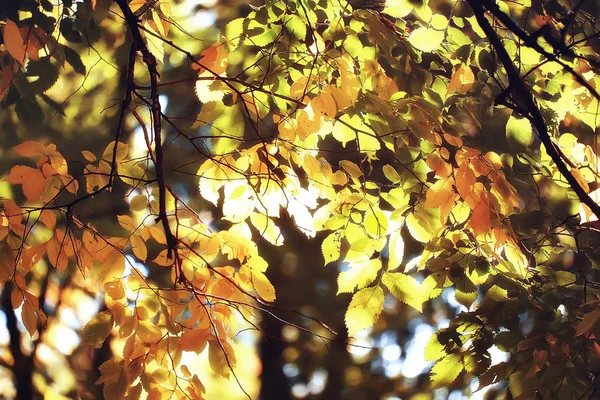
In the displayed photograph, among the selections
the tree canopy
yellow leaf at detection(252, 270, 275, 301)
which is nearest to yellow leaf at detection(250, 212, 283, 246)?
the tree canopy

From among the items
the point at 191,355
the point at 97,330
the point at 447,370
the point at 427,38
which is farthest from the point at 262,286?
the point at 191,355

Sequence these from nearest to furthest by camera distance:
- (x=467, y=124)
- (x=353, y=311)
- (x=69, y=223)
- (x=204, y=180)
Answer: (x=69, y=223) < (x=353, y=311) < (x=204, y=180) < (x=467, y=124)

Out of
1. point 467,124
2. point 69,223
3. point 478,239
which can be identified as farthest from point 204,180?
point 467,124

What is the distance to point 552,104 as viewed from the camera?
5.65 ft

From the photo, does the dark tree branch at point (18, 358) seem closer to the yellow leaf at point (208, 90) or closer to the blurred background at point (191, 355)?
the blurred background at point (191, 355)

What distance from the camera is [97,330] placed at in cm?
145

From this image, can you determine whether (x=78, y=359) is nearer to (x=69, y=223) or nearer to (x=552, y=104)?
(x=69, y=223)

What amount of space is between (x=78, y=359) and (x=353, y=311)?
2848 millimetres

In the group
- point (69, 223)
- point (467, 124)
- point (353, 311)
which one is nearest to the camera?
Result: point (69, 223)

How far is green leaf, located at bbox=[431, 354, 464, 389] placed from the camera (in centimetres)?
156

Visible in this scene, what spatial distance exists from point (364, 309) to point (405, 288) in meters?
0.12

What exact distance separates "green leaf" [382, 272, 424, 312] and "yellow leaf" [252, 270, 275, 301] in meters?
0.30

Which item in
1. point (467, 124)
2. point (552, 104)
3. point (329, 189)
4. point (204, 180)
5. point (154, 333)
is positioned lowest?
point (154, 333)

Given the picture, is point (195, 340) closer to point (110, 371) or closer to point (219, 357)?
point (219, 357)
